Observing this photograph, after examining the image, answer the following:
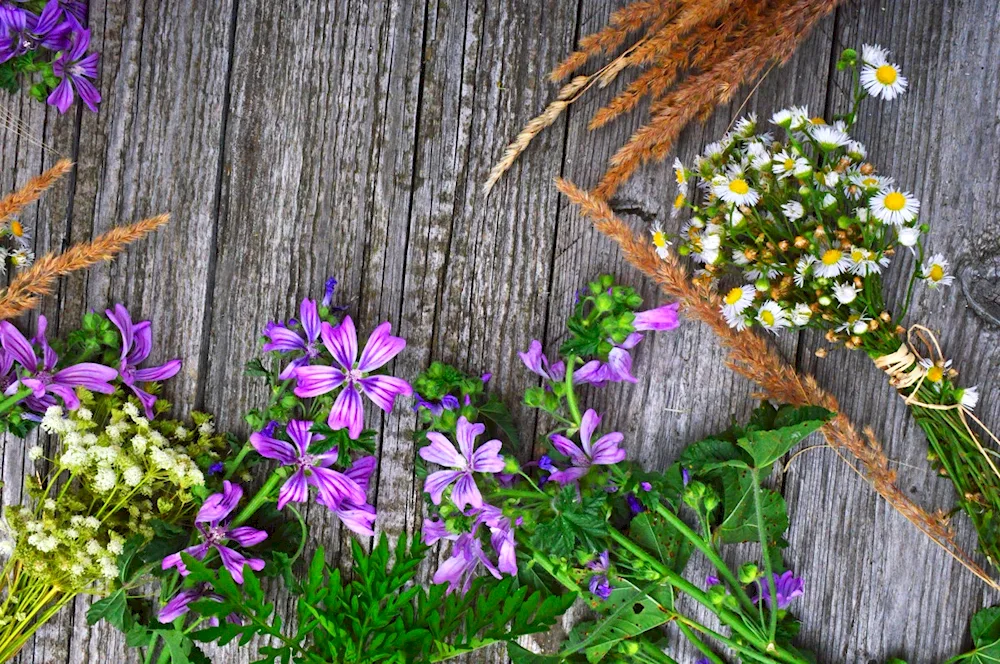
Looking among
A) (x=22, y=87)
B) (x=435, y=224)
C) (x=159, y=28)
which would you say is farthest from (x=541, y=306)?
(x=22, y=87)

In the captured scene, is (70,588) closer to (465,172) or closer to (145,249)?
(145,249)

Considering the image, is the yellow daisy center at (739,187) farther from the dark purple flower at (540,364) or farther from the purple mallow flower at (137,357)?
the purple mallow flower at (137,357)

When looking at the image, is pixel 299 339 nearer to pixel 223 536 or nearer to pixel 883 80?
pixel 223 536

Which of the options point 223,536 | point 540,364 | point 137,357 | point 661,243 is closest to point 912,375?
point 661,243

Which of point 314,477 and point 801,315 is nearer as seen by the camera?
point 801,315

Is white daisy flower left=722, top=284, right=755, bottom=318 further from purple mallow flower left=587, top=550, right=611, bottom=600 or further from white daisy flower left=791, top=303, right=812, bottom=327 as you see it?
purple mallow flower left=587, top=550, right=611, bottom=600

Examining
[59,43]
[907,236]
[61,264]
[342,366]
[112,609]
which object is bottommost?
[112,609]
